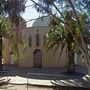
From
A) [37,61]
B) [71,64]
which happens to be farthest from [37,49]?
[71,64]

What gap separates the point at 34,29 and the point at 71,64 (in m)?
14.9

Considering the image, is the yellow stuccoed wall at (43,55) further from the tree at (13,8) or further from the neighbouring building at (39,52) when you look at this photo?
the tree at (13,8)

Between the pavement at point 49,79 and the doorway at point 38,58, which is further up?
the doorway at point 38,58

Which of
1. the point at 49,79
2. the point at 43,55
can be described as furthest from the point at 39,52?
the point at 49,79

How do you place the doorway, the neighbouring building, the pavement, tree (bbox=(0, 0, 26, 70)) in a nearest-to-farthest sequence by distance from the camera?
tree (bbox=(0, 0, 26, 70))
the pavement
the neighbouring building
the doorway

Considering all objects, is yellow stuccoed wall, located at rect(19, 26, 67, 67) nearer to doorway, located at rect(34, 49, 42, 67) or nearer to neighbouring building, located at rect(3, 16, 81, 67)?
neighbouring building, located at rect(3, 16, 81, 67)

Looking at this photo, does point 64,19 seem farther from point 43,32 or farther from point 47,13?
point 43,32

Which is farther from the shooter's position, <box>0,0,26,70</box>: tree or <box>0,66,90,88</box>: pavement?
<box>0,66,90,88</box>: pavement

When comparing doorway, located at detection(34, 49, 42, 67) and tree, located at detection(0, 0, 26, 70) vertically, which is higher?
tree, located at detection(0, 0, 26, 70)

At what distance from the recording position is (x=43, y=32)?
51.4 m

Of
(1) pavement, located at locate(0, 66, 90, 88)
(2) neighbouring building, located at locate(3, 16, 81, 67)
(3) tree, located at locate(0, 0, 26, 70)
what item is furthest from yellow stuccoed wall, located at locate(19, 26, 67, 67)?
(3) tree, located at locate(0, 0, 26, 70)

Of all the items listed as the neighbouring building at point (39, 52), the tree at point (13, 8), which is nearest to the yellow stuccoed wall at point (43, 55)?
the neighbouring building at point (39, 52)

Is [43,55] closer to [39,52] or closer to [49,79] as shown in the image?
[39,52]

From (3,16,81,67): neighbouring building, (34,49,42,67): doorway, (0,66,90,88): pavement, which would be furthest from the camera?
(34,49,42,67): doorway
